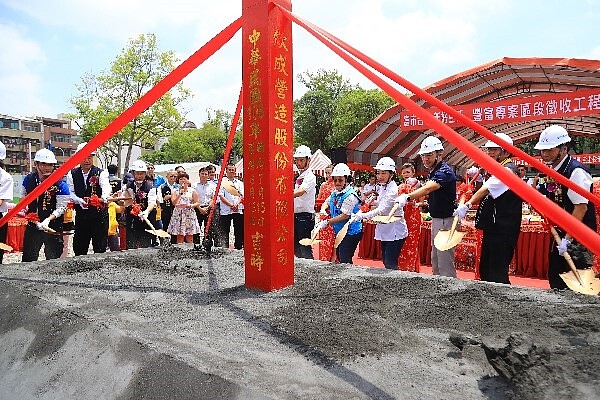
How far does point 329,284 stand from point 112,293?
1.19 metres

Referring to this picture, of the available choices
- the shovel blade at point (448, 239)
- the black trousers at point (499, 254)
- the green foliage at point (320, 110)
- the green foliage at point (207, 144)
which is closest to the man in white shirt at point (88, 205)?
the shovel blade at point (448, 239)

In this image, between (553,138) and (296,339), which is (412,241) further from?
(296,339)

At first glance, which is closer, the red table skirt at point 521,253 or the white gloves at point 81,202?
the white gloves at point 81,202

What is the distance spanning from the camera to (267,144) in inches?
93.0

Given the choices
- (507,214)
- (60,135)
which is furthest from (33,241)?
(60,135)

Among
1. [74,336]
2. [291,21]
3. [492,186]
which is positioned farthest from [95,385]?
[492,186]

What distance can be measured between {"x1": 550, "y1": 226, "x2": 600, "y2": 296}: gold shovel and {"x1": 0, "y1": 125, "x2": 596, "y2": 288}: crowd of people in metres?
0.10

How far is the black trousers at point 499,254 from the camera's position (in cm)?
343

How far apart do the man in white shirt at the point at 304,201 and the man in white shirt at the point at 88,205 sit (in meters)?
2.22

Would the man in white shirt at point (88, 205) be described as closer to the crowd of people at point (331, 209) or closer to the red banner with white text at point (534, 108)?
the crowd of people at point (331, 209)

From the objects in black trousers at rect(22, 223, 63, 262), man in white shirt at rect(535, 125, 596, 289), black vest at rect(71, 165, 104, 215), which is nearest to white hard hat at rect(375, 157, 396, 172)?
man in white shirt at rect(535, 125, 596, 289)

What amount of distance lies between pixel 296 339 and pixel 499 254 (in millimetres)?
2408

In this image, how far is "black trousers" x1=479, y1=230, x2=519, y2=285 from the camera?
135 inches

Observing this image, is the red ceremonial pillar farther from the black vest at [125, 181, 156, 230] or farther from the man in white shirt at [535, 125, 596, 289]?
the black vest at [125, 181, 156, 230]
